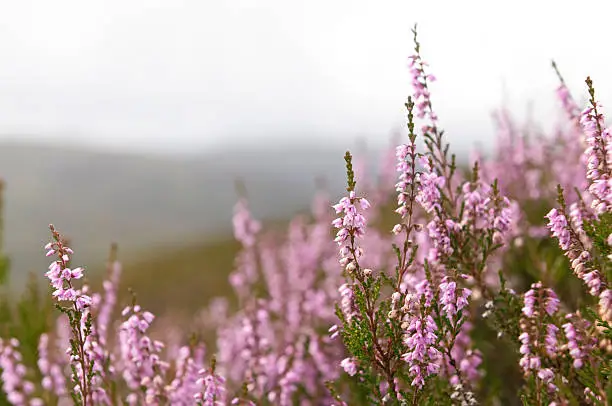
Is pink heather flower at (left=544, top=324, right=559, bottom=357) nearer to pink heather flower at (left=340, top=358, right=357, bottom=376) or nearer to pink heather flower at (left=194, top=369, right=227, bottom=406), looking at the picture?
pink heather flower at (left=340, top=358, right=357, bottom=376)

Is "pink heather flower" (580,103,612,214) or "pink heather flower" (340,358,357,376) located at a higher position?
"pink heather flower" (580,103,612,214)

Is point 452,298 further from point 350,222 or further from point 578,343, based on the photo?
point 578,343

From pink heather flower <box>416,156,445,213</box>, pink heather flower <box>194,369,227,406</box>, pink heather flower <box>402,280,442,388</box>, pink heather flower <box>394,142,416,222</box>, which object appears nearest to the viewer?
pink heather flower <box>402,280,442,388</box>

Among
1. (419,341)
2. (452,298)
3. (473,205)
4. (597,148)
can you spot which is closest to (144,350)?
(419,341)

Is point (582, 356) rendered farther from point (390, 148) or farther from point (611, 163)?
point (390, 148)

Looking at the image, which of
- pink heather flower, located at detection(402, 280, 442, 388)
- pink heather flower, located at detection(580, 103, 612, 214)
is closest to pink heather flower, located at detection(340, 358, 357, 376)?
pink heather flower, located at detection(402, 280, 442, 388)

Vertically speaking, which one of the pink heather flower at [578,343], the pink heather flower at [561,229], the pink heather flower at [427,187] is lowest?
the pink heather flower at [578,343]

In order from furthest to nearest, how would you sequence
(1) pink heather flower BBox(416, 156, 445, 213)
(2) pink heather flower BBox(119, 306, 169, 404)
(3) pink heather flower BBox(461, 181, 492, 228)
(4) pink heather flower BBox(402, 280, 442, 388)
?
(3) pink heather flower BBox(461, 181, 492, 228)
(2) pink heather flower BBox(119, 306, 169, 404)
(1) pink heather flower BBox(416, 156, 445, 213)
(4) pink heather flower BBox(402, 280, 442, 388)

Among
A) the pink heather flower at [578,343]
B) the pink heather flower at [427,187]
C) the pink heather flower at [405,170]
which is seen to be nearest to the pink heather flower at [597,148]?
the pink heather flower at [578,343]

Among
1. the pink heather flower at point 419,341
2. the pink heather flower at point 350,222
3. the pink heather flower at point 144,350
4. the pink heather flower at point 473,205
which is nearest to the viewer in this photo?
the pink heather flower at point 419,341

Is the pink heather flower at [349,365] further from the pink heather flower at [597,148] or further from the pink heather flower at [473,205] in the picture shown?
the pink heather flower at [597,148]

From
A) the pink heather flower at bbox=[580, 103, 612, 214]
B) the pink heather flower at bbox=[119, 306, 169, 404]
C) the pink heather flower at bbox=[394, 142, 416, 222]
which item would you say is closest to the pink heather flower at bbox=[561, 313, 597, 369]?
the pink heather flower at bbox=[580, 103, 612, 214]

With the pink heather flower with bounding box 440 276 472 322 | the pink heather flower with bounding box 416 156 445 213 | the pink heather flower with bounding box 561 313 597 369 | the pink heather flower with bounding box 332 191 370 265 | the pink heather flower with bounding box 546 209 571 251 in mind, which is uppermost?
the pink heather flower with bounding box 416 156 445 213

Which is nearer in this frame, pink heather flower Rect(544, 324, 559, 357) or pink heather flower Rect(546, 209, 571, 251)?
pink heather flower Rect(544, 324, 559, 357)
